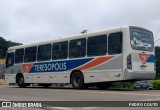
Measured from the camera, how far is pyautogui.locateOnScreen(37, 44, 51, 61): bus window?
2384 cm

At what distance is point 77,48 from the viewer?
70.6 feet

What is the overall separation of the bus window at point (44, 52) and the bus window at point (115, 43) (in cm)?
560

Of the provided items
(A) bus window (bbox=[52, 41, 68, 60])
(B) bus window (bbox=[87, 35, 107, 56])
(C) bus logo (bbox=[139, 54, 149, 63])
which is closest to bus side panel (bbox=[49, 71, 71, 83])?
(A) bus window (bbox=[52, 41, 68, 60])

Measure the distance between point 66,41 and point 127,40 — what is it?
4.81m

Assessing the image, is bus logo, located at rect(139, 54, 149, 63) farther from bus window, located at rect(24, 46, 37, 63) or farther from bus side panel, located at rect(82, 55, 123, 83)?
bus window, located at rect(24, 46, 37, 63)

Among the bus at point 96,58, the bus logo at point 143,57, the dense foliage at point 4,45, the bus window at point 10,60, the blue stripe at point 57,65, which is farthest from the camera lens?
the dense foliage at point 4,45

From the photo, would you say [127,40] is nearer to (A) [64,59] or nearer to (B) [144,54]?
(B) [144,54]

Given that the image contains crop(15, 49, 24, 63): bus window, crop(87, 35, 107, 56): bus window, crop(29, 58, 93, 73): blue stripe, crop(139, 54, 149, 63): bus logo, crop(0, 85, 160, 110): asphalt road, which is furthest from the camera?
crop(15, 49, 24, 63): bus window

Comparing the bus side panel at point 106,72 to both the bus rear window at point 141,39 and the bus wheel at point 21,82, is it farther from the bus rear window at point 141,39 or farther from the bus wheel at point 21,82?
the bus wheel at point 21,82

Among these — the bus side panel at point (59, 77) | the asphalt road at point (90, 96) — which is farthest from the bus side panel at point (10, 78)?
the asphalt road at point (90, 96)

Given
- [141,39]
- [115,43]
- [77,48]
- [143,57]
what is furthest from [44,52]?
[143,57]

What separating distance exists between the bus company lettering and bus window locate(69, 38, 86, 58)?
0.97 metres

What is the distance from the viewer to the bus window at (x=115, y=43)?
18917mm

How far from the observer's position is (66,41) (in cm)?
2234
